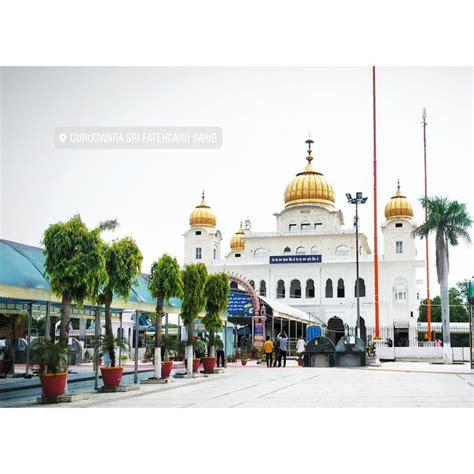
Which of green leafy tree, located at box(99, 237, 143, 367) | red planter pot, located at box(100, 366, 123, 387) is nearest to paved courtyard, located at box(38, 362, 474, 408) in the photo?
red planter pot, located at box(100, 366, 123, 387)

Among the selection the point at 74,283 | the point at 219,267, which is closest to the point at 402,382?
the point at 74,283

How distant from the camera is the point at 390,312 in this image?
4462cm

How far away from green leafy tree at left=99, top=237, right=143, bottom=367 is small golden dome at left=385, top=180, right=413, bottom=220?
3754 centimetres

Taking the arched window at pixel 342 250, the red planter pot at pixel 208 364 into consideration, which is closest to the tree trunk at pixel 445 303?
the red planter pot at pixel 208 364

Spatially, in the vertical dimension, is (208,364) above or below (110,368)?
below

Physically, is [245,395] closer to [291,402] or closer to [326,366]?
[291,402]

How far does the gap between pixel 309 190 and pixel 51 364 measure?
4150 cm

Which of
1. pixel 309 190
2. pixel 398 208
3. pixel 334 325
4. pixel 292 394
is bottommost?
pixel 292 394

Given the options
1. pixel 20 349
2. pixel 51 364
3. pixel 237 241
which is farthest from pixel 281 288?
pixel 51 364

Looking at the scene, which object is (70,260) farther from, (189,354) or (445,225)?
(445,225)

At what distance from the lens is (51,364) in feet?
33.0

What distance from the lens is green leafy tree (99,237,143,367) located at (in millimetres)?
12430

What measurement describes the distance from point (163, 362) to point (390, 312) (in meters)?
31.8

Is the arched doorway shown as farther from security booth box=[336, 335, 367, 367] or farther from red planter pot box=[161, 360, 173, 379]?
red planter pot box=[161, 360, 173, 379]
